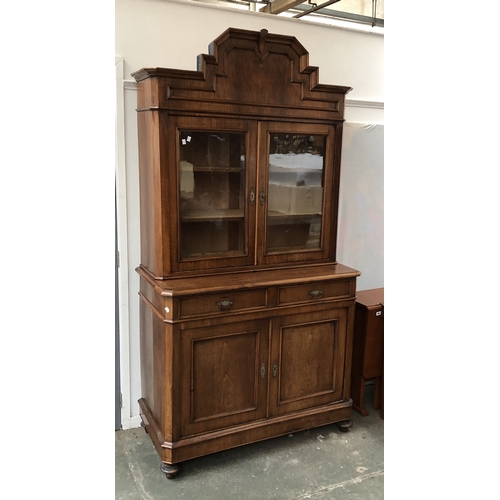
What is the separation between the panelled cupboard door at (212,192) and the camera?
7.43ft

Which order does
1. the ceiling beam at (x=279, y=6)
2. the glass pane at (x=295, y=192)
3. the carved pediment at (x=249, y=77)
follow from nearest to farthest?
the carved pediment at (x=249, y=77) < the glass pane at (x=295, y=192) < the ceiling beam at (x=279, y=6)

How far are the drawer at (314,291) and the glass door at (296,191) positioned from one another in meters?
0.20

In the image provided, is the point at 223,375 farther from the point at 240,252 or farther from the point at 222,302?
the point at 240,252

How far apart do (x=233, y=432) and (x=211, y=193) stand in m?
1.21

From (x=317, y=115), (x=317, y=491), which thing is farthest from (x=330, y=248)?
(x=317, y=491)

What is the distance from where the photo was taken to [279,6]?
8.97 ft

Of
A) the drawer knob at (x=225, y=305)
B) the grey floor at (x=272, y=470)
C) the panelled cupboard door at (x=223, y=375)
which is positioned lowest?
the grey floor at (x=272, y=470)

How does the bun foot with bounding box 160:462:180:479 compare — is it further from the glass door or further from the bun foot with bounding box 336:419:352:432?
the glass door

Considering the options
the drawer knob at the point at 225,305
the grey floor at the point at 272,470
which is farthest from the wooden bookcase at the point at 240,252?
the grey floor at the point at 272,470

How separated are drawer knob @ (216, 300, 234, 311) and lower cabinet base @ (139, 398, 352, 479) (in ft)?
2.08

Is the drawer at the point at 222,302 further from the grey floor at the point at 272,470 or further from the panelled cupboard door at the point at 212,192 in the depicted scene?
the grey floor at the point at 272,470

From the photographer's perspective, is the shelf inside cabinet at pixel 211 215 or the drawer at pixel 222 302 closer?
the drawer at pixel 222 302

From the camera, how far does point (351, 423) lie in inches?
108
